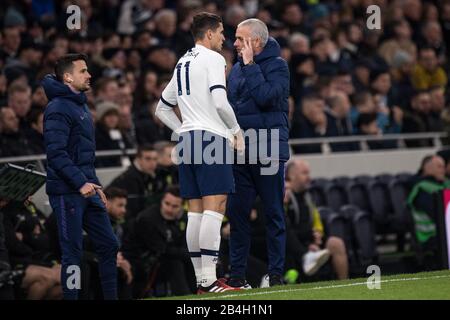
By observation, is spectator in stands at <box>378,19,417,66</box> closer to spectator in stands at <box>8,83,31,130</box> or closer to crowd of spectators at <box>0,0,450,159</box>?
crowd of spectators at <box>0,0,450,159</box>

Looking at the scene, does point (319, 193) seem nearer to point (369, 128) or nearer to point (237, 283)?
point (369, 128)

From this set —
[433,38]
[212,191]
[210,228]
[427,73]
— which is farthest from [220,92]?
[433,38]

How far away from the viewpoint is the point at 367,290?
973 cm

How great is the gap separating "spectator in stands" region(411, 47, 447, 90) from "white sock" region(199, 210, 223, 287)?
34.5ft

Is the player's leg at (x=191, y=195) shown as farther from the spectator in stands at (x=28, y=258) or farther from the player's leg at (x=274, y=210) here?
the spectator in stands at (x=28, y=258)

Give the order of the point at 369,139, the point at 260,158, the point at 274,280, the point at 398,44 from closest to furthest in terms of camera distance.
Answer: the point at 260,158
the point at 274,280
the point at 369,139
the point at 398,44

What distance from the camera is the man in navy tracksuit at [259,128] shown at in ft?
33.6

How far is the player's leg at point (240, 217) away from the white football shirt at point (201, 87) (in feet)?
2.21

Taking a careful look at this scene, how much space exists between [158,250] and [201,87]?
10.5ft

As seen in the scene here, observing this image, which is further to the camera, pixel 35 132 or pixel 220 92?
pixel 35 132

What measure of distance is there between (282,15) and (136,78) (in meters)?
4.31

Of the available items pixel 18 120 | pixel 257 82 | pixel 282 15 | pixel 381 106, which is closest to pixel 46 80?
pixel 257 82

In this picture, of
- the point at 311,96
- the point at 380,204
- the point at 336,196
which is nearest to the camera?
the point at 336,196

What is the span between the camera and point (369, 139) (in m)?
17.0
